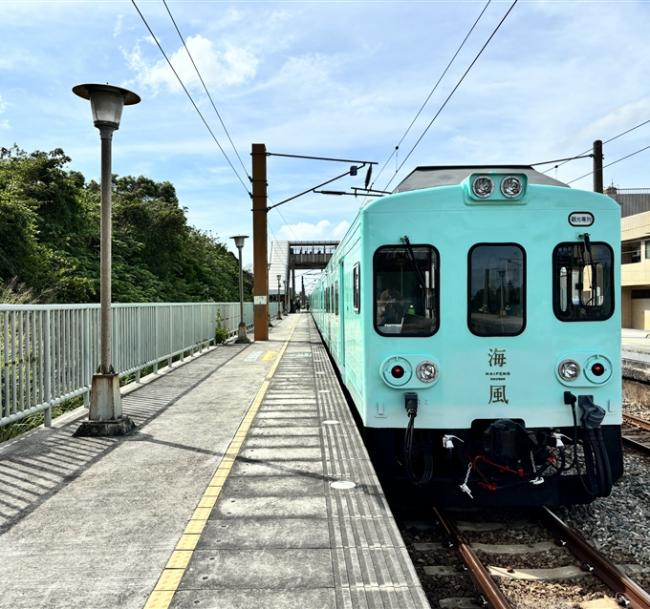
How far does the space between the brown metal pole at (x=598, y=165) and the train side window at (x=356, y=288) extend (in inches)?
563

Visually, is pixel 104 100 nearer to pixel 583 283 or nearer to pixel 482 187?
pixel 482 187

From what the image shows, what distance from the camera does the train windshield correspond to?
549cm

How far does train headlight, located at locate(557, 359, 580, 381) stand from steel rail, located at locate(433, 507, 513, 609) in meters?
1.68

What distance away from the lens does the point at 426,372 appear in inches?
213

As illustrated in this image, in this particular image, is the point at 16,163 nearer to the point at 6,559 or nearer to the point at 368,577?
the point at 6,559

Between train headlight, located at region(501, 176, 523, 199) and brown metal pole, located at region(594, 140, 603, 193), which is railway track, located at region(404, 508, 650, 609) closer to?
train headlight, located at region(501, 176, 523, 199)

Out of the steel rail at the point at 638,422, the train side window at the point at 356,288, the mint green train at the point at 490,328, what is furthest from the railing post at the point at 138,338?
the steel rail at the point at 638,422

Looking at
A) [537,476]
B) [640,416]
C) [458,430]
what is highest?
[458,430]

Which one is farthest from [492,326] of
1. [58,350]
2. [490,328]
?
[58,350]

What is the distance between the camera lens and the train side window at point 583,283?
18.0 ft

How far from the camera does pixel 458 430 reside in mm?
5395

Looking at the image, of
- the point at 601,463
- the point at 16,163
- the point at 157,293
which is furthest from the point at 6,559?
the point at 157,293

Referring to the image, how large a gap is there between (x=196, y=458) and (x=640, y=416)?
9.91m

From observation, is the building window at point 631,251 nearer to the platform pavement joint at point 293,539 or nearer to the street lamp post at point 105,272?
the platform pavement joint at point 293,539
